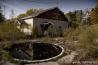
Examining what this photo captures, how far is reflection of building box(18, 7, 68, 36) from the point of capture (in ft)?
77.8

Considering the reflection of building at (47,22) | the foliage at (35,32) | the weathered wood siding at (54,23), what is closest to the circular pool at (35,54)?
the foliage at (35,32)

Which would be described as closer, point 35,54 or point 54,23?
point 35,54

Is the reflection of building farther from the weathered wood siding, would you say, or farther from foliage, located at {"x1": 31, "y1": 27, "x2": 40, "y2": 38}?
foliage, located at {"x1": 31, "y1": 27, "x2": 40, "y2": 38}

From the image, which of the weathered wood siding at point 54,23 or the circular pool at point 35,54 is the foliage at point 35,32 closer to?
the weathered wood siding at point 54,23

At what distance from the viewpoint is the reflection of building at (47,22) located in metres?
23.7

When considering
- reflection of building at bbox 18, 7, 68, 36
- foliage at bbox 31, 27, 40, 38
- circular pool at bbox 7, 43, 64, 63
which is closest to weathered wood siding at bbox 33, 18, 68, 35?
reflection of building at bbox 18, 7, 68, 36

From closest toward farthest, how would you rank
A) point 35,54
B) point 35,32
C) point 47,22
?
1. point 35,54
2. point 35,32
3. point 47,22

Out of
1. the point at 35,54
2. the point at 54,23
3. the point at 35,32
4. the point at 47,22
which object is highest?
the point at 47,22

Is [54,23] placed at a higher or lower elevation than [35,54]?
higher

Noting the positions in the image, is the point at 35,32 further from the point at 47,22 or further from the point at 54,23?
the point at 54,23

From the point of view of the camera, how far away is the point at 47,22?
25.5 metres

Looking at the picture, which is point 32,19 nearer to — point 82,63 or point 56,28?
point 56,28

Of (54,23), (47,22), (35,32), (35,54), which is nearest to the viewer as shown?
(35,54)

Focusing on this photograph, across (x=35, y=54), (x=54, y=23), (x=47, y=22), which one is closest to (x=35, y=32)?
(x=47, y=22)
